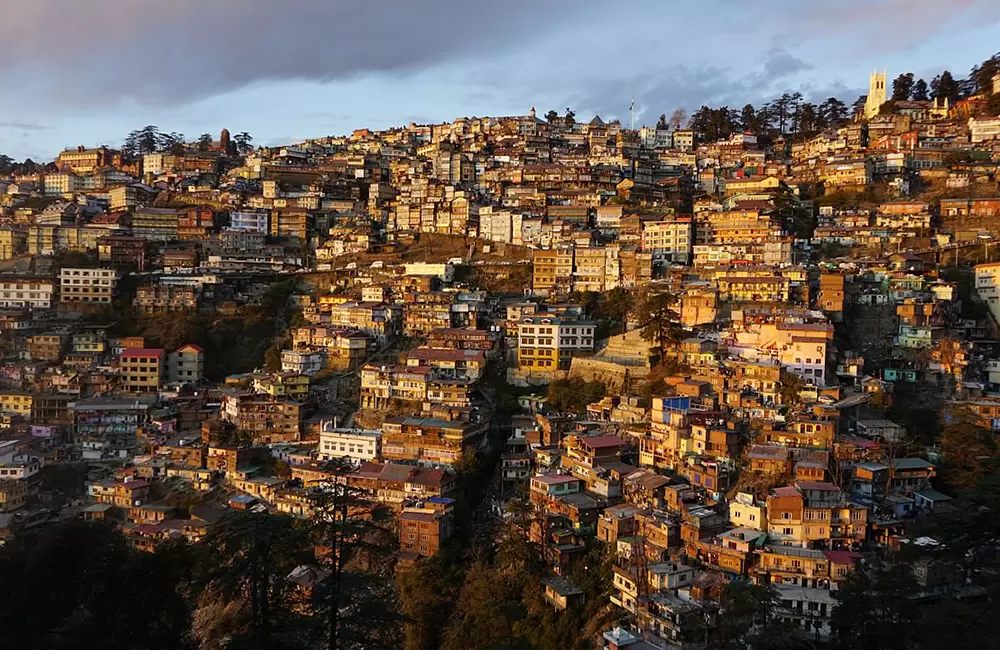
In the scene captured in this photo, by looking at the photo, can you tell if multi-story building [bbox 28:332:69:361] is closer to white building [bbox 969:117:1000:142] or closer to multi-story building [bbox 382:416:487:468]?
multi-story building [bbox 382:416:487:468]

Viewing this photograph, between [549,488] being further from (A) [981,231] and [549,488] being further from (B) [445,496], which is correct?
(A) [981,231]

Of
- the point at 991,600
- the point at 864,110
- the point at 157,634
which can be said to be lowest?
the point at 157,634

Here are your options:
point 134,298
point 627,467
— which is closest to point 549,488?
point 627,467

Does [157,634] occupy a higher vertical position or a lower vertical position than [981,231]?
lower

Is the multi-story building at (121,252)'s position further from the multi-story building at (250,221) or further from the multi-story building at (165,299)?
the multi-story building at (250,221)

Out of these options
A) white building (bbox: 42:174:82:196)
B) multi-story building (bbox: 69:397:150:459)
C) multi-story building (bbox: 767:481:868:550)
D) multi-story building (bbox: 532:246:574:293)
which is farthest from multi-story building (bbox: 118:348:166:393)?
white building (bbox: 42:174:82:196)

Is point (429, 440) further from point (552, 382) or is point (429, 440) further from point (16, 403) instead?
point (16, 403)

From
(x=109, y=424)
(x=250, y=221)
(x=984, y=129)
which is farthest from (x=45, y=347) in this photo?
(x=984, y=129)
